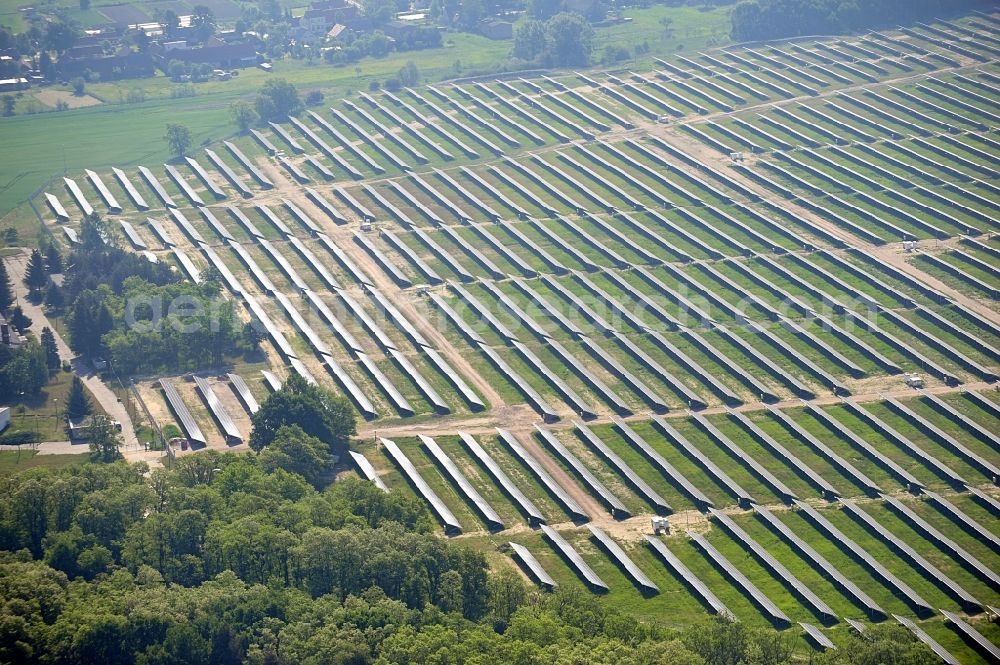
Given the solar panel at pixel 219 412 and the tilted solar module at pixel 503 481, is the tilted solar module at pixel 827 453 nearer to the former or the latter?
the tilted solar module at pixel 503 481

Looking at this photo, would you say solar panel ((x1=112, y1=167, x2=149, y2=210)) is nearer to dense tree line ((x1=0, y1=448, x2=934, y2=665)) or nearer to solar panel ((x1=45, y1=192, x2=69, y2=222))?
solar panel ((x1=45, y1=192, x2=69, y2=222))

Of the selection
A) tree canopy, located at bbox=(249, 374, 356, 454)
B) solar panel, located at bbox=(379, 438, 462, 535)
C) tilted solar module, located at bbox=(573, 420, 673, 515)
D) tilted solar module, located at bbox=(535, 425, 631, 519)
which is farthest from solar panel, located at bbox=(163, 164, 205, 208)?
A: tilted solar module, located at bbox=(573, 420, 673, 515)

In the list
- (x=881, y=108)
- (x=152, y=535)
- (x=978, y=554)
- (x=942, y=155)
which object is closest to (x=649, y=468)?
(x=978, y=554)

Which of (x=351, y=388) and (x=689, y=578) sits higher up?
(x=351, y=388)

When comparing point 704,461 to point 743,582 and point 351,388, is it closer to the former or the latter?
point 743,582

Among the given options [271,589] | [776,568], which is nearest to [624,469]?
[776,568]

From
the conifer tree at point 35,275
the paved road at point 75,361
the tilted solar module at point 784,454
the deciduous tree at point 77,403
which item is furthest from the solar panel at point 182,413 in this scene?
the tilted solar module at point 784,454
